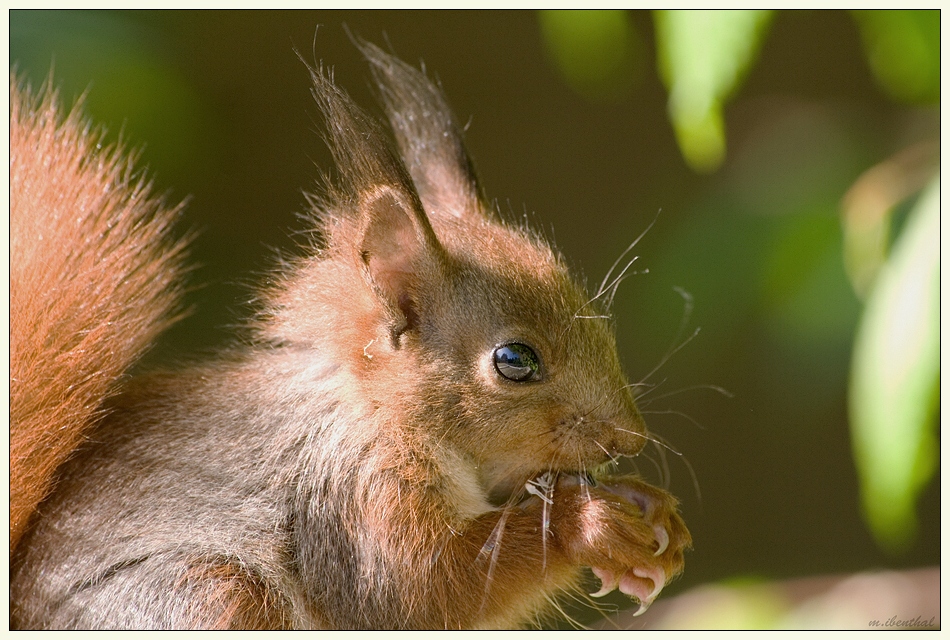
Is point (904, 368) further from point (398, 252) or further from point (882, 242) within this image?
point (398, 252)

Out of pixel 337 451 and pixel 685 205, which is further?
pixel 685 205

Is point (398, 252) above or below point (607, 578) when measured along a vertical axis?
above

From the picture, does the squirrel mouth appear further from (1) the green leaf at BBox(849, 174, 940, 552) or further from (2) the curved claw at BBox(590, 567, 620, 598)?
(1) the green leaf at BBox(849, 174, 940, 552)

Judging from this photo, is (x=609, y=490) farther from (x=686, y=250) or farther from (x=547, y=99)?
(x=547, y=99)

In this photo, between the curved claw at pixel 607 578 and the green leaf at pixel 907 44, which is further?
the green leaf at pixel 907 44

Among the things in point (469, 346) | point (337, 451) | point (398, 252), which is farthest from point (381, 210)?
point (337, 451)

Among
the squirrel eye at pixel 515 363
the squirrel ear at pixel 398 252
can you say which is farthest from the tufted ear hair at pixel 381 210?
the squirrel eye at pixel 515 363

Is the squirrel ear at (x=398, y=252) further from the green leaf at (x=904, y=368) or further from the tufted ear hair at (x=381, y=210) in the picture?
the green leaf at (x=904, y=368)
